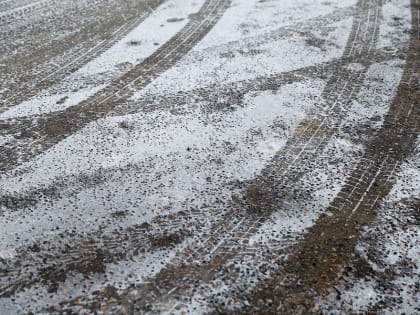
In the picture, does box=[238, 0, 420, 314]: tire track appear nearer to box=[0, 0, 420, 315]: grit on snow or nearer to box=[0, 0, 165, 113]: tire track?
box=[0, 0, 420, 315]: grit on snow

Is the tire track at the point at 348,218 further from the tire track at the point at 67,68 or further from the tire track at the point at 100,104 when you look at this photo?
the tire track at the point at 67,68

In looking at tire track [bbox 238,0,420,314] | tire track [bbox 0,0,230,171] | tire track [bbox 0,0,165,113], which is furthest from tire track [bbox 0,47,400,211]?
tire track [bbox 238,0,420,314]

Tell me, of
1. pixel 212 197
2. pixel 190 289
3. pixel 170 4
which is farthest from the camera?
pixel 170 4

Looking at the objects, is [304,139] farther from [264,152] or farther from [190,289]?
[190,289]

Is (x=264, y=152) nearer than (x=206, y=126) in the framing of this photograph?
Yes

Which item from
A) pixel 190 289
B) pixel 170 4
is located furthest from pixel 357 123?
pixel 170 4

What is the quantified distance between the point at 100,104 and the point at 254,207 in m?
2.39

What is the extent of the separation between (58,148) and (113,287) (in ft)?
6.24

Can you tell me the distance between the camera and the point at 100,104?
17.3 feet

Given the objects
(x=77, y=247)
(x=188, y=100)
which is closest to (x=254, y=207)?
(x=77, y=247)

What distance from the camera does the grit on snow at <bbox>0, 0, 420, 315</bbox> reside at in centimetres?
320

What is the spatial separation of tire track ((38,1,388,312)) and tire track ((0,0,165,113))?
305cm

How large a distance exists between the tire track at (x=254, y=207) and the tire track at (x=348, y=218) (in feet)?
1.38

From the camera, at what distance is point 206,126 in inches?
191
